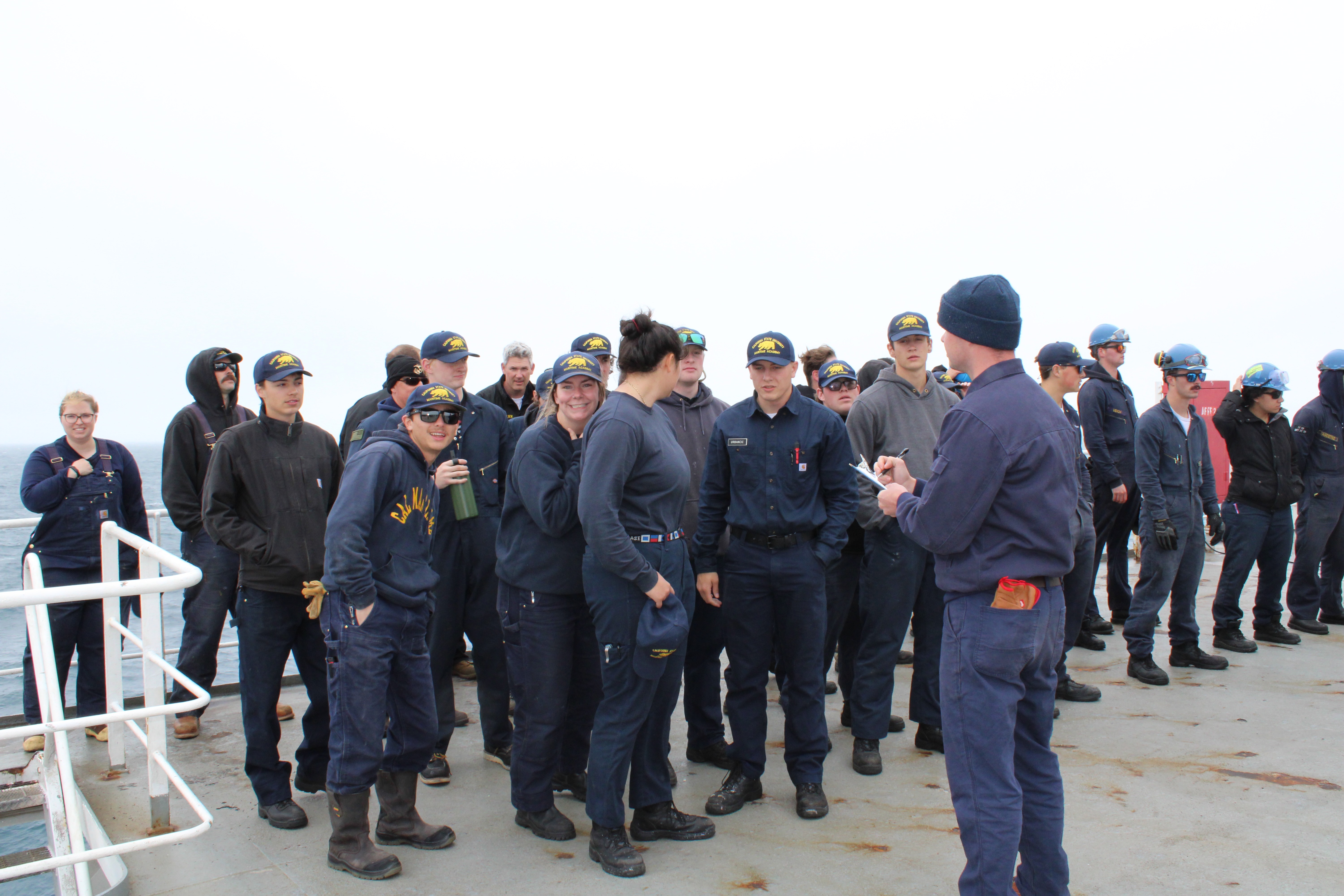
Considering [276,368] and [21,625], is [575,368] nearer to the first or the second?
[276,368]

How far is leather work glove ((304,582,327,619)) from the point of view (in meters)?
3.44

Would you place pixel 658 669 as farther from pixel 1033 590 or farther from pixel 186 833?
pixel 186 833

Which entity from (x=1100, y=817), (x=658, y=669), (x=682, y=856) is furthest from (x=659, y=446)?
(x=1100, y=817)

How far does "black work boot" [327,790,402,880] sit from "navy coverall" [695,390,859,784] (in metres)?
1.51

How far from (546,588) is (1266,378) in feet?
19.9

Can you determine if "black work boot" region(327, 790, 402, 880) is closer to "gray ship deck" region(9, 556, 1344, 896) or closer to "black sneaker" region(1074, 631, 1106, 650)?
"gray ship deck" region(9, 556, 1344, 896)

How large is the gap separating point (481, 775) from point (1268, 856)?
10.8ft

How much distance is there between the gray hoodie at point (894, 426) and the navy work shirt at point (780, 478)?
45 cm

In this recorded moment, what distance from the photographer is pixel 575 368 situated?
3.54 m

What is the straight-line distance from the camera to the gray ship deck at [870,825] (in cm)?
306

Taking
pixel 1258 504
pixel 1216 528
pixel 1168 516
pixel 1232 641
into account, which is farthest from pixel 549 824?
pixel 1258 504

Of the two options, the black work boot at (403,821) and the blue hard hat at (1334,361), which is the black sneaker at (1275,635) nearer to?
the blue hard hat at (1334,361)

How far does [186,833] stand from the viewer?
2676 millimetres

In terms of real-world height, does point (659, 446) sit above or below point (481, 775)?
above
